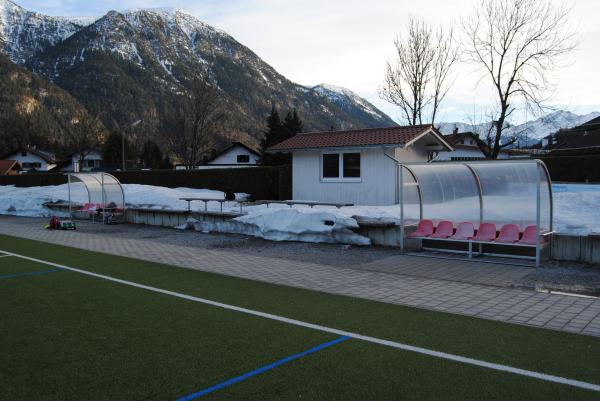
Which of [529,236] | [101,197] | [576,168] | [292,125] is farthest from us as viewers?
[292,125]

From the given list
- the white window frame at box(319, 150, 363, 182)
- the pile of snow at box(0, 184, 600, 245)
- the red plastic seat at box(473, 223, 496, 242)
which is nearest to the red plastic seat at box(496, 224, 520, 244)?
the red plastic seat at box(473, 223, 496, 242)

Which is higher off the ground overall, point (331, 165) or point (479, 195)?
point (331, 165)

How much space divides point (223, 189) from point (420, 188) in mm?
22075

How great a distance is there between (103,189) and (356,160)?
11.2 metres

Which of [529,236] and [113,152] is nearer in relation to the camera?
[529,236]

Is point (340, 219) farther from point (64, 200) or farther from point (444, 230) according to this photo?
point (64, 200)

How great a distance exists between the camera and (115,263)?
35.7ft

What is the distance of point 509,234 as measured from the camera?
1049 centimetres

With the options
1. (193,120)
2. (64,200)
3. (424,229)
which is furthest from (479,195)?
(193,120)

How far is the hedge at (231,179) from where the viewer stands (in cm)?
2882

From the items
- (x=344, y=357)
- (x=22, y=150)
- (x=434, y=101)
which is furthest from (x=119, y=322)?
(x=22, y=150)

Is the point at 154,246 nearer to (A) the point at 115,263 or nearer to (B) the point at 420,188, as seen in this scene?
(A) the point at 115,263

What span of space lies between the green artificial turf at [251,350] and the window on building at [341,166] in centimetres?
1563

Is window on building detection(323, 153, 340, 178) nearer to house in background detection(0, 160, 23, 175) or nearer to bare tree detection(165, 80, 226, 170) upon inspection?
bare tree detection(165, 80, 226, 170)
